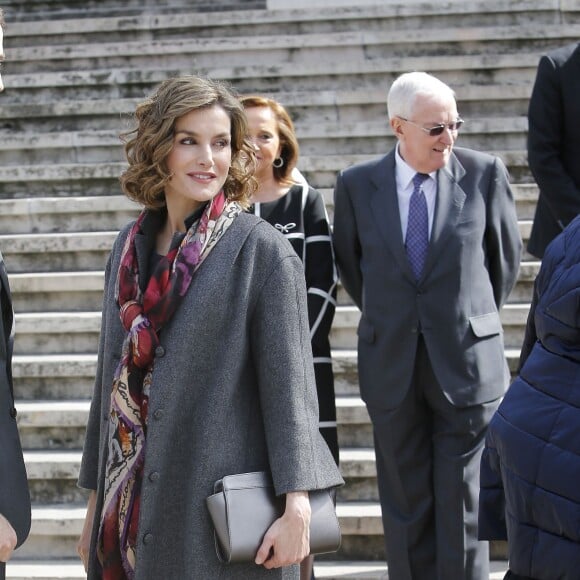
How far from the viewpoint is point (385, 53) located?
312 inches

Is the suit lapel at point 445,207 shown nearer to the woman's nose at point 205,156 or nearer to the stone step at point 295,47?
the woman's nose at point 205,156

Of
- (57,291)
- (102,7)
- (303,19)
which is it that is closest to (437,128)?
(57,291)

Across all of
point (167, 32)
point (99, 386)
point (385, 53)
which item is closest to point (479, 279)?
point (99, 386)

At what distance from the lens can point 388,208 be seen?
4086 millimetres

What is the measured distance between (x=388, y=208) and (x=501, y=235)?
0.43 m

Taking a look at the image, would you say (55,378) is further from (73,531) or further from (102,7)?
Result: (102,7)

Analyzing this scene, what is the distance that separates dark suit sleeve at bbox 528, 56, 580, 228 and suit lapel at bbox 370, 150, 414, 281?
676 millimetres

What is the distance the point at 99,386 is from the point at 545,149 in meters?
2.35

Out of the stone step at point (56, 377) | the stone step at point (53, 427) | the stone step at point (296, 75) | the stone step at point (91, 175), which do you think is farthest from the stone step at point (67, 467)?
the stone step at point (296, 75)

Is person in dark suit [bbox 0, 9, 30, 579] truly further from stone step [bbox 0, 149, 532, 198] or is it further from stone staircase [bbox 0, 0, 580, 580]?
stone step [bbox 0, 149, 532, 198]

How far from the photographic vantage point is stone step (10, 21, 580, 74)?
7.76m

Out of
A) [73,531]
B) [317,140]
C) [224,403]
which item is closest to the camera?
[224,403]

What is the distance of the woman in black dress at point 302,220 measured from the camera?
13.6 ft

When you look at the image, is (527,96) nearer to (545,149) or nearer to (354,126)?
(354,126)
